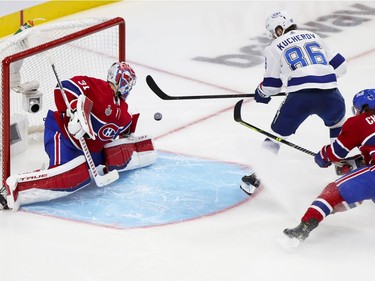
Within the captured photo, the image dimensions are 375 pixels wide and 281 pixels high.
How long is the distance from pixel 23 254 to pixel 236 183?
0.97 meters

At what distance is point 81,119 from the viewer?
11.3 feet

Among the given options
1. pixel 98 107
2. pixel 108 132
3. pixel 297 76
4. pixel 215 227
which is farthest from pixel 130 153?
pixel 297 76

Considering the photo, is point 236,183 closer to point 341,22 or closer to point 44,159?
point 44,159

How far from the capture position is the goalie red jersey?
3.59m

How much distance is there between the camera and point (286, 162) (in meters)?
3.95

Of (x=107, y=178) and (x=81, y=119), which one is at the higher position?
(x=81, y=119)

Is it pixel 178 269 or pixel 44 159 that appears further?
pixel 44 159

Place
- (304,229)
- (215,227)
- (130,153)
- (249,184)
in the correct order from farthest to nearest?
(130,153)
(249,184)
(215,227)
(304,229)

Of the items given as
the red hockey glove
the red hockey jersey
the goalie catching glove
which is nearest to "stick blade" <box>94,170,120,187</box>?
the goalie catching glove

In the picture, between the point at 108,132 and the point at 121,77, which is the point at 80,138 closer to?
the point at 108,132

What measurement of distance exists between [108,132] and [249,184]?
0.59 metres

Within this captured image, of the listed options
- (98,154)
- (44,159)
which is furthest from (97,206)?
(44,159)

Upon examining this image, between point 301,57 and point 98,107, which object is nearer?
point 301,57

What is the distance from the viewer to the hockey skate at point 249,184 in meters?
3.64
